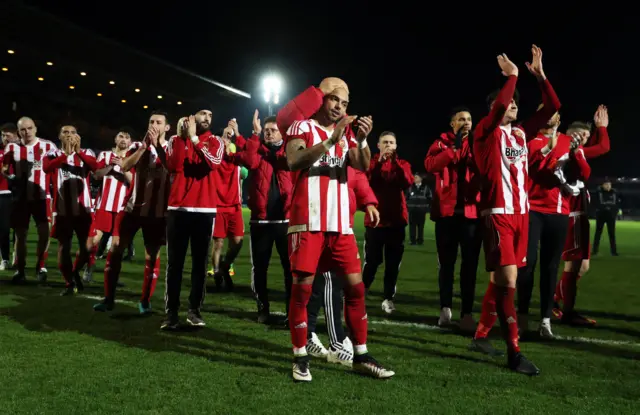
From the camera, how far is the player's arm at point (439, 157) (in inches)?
238

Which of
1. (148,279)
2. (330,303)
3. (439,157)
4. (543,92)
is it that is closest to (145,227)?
(148,279)

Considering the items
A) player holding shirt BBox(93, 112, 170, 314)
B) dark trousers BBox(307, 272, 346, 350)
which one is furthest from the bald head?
dark trousers BBox(307, 272, 346, 350)

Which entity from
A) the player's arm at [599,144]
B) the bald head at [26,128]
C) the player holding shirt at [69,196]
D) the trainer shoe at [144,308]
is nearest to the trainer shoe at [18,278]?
the player holding shirt at [69,196]

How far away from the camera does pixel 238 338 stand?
563 cm

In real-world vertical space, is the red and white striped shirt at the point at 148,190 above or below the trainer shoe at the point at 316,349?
above

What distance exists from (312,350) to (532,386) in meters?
1.79

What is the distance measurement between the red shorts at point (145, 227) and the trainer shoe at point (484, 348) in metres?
3.46

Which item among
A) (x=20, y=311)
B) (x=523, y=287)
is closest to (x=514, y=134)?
(x=523, y=287)

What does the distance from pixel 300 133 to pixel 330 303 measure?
1602 millimetres

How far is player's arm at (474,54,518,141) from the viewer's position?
4.55 metres

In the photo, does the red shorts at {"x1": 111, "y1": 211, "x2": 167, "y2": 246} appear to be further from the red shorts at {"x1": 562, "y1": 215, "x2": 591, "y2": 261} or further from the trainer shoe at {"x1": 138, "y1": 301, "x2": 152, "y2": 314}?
the red shorts at {"x1": 562, "y1": 215, "x2": 591, "y2": 261}

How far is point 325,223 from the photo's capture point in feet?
14.3

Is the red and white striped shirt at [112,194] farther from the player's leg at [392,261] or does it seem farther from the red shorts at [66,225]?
the player's leg at [392,261]

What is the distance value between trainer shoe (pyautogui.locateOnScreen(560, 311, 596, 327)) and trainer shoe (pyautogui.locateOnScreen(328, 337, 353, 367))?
9.87 feet
